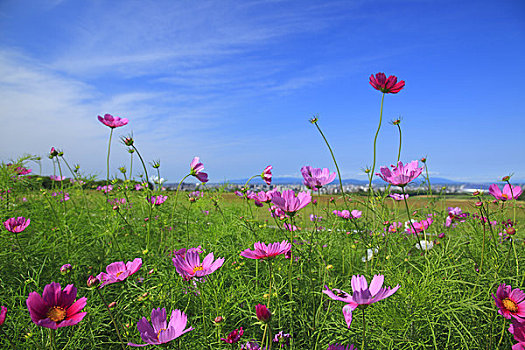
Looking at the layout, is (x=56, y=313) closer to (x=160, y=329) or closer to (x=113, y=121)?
(x=160, y=329)

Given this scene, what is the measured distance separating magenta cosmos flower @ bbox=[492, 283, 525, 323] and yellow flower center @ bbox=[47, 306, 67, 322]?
951 mm

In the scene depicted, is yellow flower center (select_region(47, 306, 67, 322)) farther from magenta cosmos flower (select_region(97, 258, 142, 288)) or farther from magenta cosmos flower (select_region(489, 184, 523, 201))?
magenta cosmos flower (select_region(489, 184, 523, 201))

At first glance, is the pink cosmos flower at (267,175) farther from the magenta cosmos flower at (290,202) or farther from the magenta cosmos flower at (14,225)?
the magenta cosmos flower at (14,225)

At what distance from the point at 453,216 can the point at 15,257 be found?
75.4 inches

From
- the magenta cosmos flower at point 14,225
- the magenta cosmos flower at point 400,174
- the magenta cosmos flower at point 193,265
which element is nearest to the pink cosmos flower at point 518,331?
the magenta cosmos flower at point 400,174

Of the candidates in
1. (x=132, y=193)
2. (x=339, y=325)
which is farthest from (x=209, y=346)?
(x=132, y=193)

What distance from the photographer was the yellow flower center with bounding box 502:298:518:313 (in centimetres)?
76

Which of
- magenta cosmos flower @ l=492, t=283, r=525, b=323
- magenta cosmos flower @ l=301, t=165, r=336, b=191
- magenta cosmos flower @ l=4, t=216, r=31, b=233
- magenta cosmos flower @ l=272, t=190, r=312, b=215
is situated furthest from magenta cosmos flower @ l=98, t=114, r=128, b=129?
magenta cosmos flower @ l=492, t=283, r=525, b=323

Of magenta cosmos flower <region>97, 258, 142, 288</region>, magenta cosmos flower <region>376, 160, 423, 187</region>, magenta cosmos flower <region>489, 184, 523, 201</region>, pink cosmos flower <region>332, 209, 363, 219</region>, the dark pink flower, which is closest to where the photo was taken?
the dark pink flower

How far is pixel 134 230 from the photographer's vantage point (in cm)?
171

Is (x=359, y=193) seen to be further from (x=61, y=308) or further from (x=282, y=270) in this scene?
(x=61, y=308)

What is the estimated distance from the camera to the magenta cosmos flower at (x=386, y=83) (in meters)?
1.11

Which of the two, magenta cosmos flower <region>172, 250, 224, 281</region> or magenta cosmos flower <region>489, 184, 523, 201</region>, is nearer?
magenta cosmos flower <region>172, 250, 224, 281</region>

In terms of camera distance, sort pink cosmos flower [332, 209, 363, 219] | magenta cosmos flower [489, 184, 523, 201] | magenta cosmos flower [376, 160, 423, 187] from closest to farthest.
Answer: magenta cosmos flower [376, 160, 423, 187]
magenta cosmos flower [489, 184, 523, 201]
pink cosmos flower [332, 209, 363, 219]
